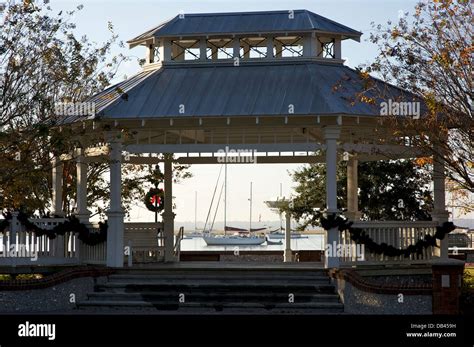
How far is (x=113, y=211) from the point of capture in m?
22.5

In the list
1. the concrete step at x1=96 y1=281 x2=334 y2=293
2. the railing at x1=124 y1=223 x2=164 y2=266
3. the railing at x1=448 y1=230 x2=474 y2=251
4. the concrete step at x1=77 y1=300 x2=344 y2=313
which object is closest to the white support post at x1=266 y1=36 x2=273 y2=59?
the railing at x1=124 y1=223 x2=164 y2=266

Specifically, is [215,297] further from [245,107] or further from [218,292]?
[245,107]

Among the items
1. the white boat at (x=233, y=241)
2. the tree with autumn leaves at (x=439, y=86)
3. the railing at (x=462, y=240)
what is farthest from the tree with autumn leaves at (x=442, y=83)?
the white boat at (x=233, y=241)

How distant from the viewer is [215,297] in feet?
68.1

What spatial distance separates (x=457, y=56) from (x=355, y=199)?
7684mm

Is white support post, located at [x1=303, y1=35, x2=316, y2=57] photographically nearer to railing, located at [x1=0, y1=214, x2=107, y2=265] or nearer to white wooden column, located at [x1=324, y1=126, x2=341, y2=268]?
white wooden column, located at [x1=324, y1=126, x2=341, y2=268]

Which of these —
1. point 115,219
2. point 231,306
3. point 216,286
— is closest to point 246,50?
point 115,219

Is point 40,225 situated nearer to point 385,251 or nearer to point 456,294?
point 385,251

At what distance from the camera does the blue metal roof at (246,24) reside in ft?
79.6

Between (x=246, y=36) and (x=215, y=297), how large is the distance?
23.0ft

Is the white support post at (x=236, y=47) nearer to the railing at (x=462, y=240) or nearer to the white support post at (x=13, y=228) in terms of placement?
the white support post at (x=13, y=228)

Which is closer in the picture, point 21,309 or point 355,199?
point 21,309

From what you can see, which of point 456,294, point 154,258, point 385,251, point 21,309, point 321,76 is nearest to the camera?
point 456,294
